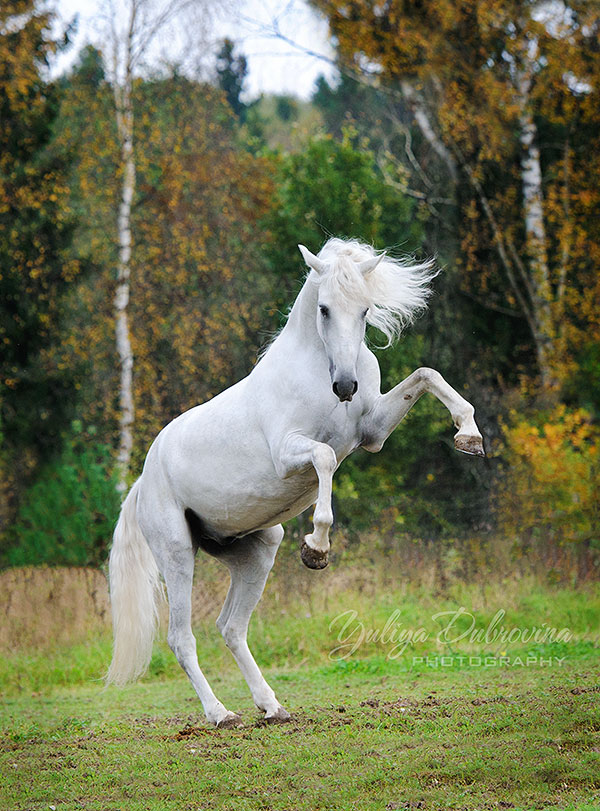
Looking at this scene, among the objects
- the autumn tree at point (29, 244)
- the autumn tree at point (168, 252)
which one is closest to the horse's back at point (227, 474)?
the autumn tree at point (168, 252)

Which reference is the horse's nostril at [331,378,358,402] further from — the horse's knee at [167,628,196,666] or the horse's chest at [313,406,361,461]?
the horse's knee at [167,628,196,666]

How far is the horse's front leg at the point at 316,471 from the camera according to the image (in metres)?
4.81

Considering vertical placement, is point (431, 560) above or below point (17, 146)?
below

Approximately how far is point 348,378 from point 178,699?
3.99 meters

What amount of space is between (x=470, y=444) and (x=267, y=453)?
1331 mm

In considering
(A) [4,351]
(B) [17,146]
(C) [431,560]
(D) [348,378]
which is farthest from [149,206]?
(D) [348,378]

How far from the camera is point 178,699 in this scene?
7.76 meters

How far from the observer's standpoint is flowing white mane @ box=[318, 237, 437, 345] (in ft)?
17.2

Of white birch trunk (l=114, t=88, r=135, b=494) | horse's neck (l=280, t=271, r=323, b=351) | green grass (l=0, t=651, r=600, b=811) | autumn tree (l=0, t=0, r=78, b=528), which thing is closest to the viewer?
green grass (l=0, t=651, r=600, b=811)

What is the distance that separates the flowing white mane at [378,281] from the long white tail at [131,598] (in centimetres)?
235

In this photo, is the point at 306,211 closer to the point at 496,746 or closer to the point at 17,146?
the point at 17,146

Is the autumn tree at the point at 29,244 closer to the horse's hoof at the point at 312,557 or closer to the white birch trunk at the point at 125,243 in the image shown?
the white birch trunk at the point at 125,243

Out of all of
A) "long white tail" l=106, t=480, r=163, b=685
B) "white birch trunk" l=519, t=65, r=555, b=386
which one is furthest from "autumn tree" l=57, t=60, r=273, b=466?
"long white tail" l=106, t=480, r=163, b=685

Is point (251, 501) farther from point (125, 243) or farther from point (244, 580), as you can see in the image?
point (125, 243)
